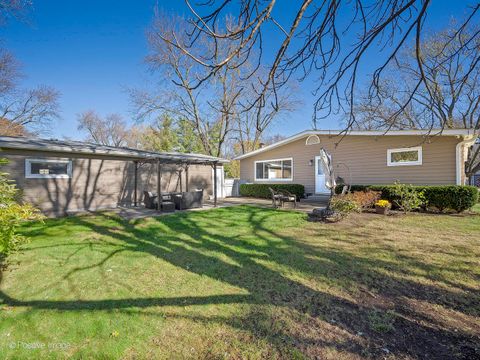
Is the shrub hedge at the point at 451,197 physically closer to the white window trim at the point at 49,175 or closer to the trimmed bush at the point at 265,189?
the trimmed bush at the point at 265,189

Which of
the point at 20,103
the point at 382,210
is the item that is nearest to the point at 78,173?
the point at 382,210

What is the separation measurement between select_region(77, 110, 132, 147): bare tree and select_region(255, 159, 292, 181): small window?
2502 cm

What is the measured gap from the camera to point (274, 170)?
15.6 metres

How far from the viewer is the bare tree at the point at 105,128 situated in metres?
33.5

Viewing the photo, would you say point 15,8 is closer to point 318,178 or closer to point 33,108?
point 318,178

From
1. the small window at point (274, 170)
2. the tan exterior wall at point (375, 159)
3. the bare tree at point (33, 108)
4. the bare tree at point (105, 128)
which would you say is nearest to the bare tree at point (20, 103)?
the bare tree at point (33, 108)

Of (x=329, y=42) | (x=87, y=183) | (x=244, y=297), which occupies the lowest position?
(x=244, y=297)

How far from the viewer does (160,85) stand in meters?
20.5

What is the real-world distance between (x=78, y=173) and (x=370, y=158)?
12.6m

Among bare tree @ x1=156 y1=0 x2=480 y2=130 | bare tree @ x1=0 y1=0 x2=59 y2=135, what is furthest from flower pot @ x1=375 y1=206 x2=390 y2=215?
bare tree @ x1=0 y1=0 x2=59 y2=135

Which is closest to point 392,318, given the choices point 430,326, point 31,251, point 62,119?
point 430,326

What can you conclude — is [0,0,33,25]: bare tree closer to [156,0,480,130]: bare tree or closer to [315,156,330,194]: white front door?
[156,0,480,130]: bare tree

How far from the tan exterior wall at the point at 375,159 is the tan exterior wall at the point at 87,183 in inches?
266

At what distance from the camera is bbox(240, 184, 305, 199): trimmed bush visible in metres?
13.5
